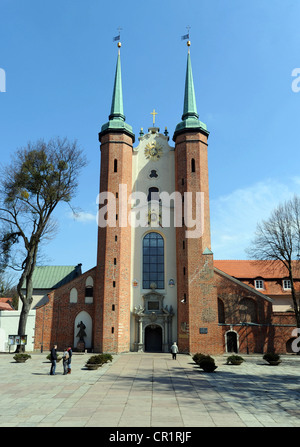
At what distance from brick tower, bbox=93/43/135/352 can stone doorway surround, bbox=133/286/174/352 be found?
0.94 m

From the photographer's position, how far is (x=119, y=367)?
72.2 feet

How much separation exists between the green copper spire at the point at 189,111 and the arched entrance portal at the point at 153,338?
17.8m

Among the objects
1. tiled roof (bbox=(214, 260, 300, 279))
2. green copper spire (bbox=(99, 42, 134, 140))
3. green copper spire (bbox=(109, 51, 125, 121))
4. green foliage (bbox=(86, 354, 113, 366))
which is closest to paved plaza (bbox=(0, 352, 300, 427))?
green foliage (bbox=(86, 354, 113, 366))

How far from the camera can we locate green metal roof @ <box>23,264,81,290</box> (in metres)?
40.1

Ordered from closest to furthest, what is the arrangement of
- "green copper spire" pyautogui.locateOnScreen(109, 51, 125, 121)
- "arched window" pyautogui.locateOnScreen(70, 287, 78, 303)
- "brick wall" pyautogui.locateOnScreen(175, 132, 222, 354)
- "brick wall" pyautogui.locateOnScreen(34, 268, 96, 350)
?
"brick wall" pyautogui.locateOnScreen(175, 132, 222, 354) → "brick wall" pyautogui.locateOnScreen(34, 268, 96, 350) → "arched window" pyautogui.locateOnScreen(70, 287, 78, 303) → "green copper spire" pyautogui.locateOnScreen(109, 51, 125, 121)

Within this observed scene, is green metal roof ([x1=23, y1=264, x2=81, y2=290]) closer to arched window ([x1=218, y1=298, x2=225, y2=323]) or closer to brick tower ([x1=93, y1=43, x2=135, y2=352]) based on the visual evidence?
brick tower ([x1=93, y1=43, x2=135, y2=352])

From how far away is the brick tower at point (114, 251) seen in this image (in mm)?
29531

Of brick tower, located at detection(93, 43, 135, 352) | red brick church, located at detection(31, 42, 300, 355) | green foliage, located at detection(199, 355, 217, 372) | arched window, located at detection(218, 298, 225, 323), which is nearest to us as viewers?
green foliage, located at detection(199, 355, 217, 372)

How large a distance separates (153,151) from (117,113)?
509 cm

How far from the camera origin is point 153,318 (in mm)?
31062

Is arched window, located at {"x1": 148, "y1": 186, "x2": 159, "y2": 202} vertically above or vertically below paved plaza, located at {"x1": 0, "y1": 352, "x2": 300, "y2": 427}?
above

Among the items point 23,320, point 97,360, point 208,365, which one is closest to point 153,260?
point 23,320
